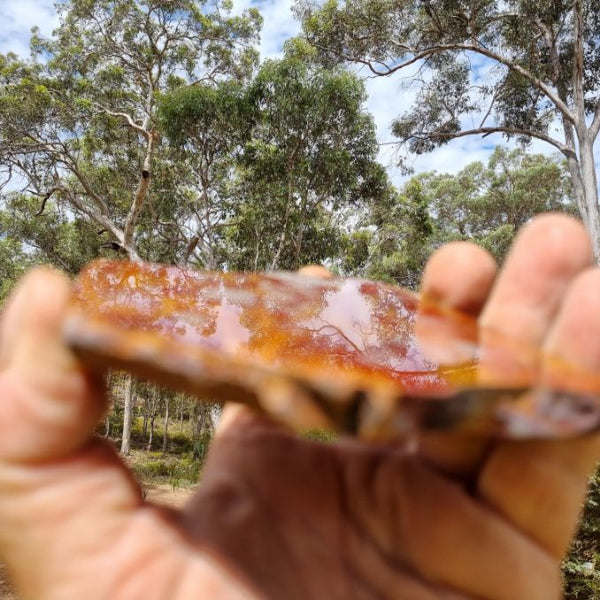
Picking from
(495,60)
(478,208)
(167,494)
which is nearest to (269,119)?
(495,60)

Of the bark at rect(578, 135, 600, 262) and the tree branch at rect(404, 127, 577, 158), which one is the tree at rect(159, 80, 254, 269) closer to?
the tree branch at rect(404, 127, 577, 158)

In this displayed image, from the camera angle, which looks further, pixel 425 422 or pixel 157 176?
pixel 157 176

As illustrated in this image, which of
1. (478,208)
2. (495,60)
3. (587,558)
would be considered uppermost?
(478,208)

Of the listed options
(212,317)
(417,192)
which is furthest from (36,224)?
(212,317)

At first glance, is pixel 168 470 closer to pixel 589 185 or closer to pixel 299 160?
pixel 299 160

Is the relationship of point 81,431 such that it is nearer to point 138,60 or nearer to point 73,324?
point 73,324

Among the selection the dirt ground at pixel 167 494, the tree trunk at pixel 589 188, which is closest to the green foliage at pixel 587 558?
the tree trunk at pixel 589 188

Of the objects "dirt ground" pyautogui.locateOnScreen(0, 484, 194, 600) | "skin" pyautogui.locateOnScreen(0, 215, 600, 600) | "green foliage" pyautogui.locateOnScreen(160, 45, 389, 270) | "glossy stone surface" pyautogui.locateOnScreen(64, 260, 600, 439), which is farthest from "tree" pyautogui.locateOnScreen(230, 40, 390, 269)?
"skin" pyautogui.locateOnScreen(0, 215, 600, 600)
